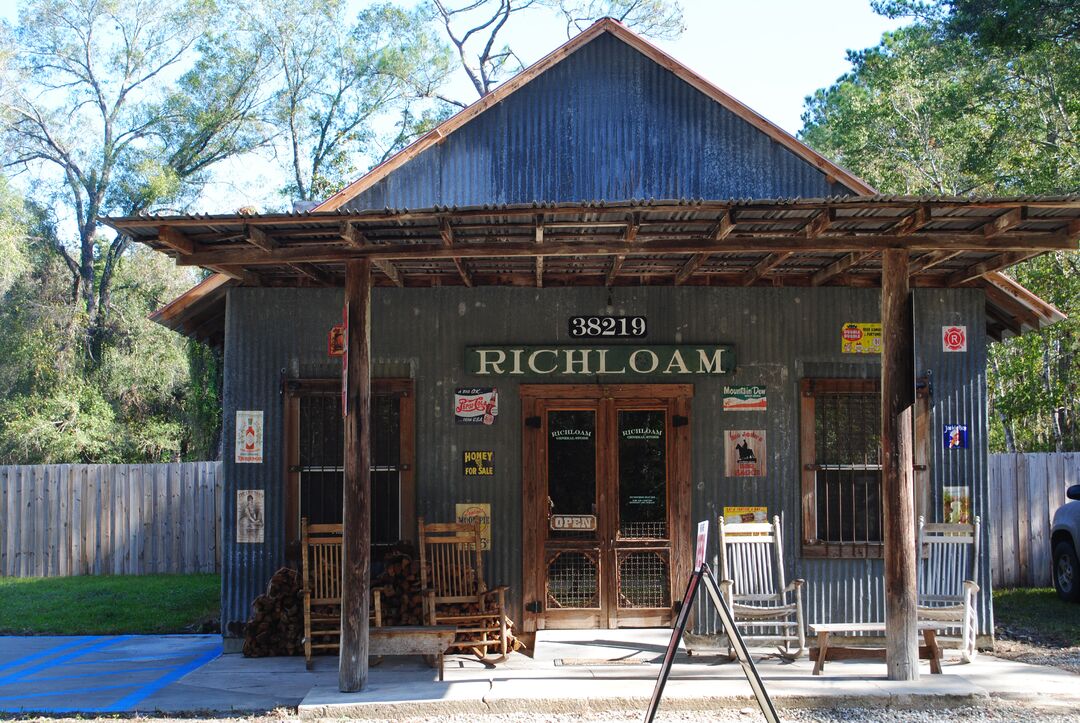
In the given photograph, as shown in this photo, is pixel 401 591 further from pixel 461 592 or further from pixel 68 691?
pixel 68 691

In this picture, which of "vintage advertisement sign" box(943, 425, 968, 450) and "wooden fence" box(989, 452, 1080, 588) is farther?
"wooden fence" box(989, 452, 1080, 588)

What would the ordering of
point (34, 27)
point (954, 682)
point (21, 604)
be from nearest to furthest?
point (954, 682) < point (21, 604) < point (34, 27)

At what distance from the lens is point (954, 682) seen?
804 cm

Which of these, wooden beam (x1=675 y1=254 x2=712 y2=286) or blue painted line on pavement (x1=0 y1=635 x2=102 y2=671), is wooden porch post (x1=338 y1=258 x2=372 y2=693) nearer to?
wooden beam (x1=675 y1=254 x2=712 y2=286)

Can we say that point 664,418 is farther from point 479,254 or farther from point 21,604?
point 21,604

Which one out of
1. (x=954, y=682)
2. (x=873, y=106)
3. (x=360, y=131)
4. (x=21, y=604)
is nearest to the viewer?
(x=954, y=682)

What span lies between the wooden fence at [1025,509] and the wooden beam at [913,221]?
28.1 ft

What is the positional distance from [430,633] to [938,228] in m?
5.13

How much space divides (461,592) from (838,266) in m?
4.49

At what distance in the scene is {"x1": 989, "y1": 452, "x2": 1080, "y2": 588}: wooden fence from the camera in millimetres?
15156

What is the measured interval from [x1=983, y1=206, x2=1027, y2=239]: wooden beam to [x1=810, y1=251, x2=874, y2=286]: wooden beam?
92cm

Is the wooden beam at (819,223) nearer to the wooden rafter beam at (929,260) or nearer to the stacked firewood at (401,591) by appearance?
the wooden rafter beam at (929,260)

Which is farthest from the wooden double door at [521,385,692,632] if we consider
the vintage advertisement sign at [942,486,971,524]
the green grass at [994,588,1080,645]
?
the green grass at [994,588,1080,645]

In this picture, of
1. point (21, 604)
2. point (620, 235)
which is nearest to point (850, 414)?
point (620, 235)
